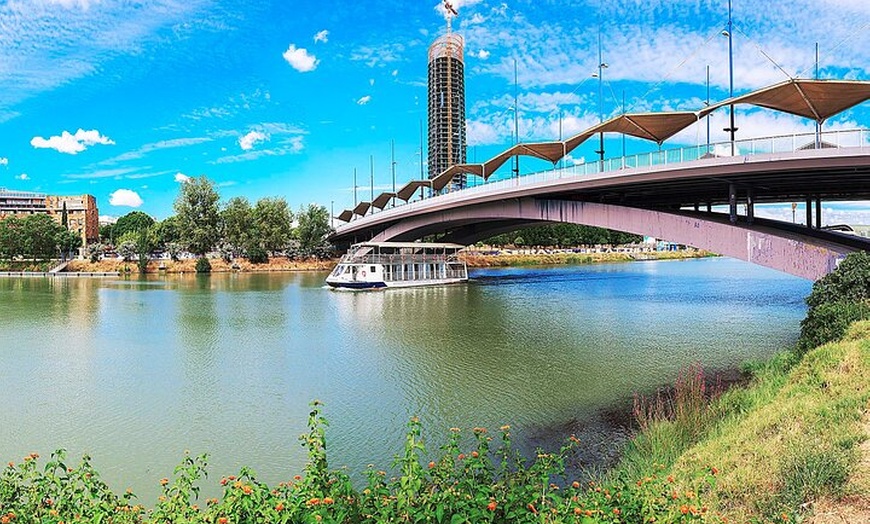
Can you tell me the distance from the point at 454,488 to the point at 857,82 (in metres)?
26.5

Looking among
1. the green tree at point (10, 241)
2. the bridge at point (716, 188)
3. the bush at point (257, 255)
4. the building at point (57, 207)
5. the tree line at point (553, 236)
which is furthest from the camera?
the building at point (57, 207)

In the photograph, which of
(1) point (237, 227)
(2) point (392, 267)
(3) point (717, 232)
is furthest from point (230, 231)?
(3) point (717, 232)

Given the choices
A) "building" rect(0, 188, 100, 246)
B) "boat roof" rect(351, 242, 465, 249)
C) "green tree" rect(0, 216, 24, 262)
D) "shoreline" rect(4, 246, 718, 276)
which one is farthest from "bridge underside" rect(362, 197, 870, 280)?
"building" rect(0, 188, 100, 246)

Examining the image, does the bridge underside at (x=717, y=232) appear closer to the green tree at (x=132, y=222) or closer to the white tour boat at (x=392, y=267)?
the white tour boat at (x=392, y=267)

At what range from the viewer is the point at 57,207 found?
14012 centimetres

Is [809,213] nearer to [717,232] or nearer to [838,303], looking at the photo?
[717,232]

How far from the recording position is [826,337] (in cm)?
1370

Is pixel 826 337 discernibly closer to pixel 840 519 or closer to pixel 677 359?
pixel 677 359

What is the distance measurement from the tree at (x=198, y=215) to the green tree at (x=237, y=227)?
144cm

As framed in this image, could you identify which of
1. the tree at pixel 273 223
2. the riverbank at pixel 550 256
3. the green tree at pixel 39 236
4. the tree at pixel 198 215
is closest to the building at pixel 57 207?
the green tree at pixel 39 236

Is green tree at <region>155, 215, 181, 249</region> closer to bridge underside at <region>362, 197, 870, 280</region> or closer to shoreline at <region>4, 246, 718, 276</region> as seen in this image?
shoreline at <region>4, 246, 718, 276</region>

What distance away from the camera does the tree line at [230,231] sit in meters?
81.8

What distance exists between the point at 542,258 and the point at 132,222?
333 feet

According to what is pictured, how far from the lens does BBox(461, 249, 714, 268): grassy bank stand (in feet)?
316
